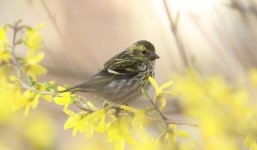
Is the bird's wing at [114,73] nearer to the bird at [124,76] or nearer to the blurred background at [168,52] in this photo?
the bird at [124,76]

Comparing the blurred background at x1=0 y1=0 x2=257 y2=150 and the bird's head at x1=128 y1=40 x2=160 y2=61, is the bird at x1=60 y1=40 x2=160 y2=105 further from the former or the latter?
the blurred background at x1=0 y1=0 x2=257 y2=150

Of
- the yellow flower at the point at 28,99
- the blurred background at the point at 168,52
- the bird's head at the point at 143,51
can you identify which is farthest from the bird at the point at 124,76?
the yellow flower at the point at 28,99

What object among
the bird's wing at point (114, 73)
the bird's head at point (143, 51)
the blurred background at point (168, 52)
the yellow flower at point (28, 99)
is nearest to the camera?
the blurred background at point (168, 52)

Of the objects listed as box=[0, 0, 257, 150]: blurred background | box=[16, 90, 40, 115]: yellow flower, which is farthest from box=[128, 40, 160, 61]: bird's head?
box=[16, 90, 40, 115]: yellow flower

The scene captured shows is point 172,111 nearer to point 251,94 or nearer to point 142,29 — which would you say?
point 251,94

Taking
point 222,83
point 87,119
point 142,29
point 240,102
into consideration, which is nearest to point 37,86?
point 87,119

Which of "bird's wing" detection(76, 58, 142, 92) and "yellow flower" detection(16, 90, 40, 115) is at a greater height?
"yellow flower" detection(16, 90, 40, 115)

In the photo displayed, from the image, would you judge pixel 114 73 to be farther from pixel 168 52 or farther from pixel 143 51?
pixel 168 52
